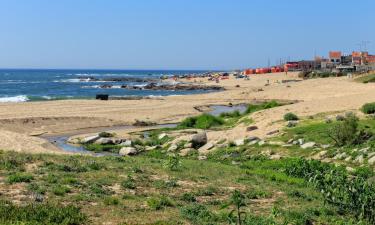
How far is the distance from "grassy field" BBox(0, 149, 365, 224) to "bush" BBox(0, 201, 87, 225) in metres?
0.02

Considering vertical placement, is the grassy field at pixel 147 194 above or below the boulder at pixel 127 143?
above

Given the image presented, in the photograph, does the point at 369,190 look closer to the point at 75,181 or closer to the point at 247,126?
the point at 75,181

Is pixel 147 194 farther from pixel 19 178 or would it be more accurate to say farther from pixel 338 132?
pixel 338 132

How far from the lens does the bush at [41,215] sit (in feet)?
30.7

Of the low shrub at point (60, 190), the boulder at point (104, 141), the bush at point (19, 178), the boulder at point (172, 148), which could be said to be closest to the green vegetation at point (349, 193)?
the low shrub at point (60, 190)

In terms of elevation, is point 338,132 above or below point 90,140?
above

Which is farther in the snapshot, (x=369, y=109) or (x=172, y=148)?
(x=369, y=109)

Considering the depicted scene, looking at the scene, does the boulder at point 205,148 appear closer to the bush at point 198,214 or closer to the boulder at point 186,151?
the boulder at point 186,151

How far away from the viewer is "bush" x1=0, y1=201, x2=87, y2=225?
369 inches

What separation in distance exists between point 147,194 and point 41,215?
3.61 metres

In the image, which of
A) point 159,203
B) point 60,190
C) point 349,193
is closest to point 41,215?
point 60,190

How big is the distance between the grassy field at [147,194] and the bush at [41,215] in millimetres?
18

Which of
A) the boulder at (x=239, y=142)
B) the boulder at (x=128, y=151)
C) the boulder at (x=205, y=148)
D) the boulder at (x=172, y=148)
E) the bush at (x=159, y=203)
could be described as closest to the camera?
the bush at (x=159, y=203)

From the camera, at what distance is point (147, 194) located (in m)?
12.9
